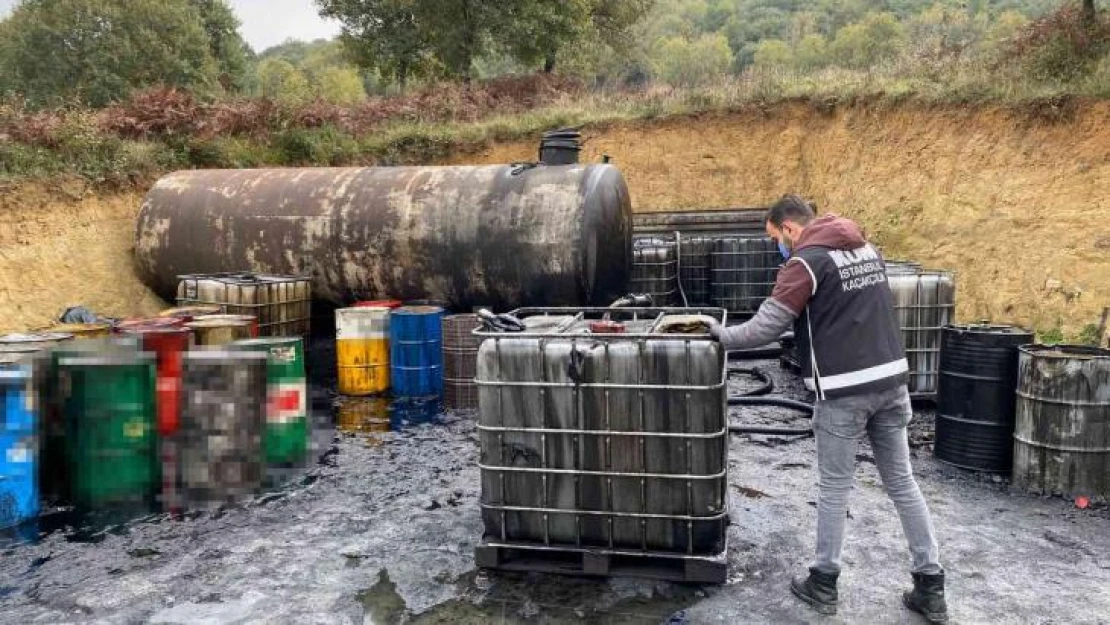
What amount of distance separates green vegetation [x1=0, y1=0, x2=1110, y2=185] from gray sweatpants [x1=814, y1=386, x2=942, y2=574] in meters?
10.2

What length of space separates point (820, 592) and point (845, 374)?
1.15m

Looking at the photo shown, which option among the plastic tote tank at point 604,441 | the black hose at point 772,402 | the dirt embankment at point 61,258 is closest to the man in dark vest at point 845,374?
the plastic tote tank at point 604,441

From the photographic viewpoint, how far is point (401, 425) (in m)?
7.35

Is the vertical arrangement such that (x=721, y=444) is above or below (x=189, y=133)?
below

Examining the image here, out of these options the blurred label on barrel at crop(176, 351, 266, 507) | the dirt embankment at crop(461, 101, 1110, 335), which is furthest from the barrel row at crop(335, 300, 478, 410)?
the dirt embankment at crop(461, 101, 1110, 335)

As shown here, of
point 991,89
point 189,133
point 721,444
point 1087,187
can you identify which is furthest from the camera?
point 189,133

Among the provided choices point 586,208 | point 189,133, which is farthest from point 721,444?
point 189,133

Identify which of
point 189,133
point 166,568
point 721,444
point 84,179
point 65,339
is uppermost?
point 189,133

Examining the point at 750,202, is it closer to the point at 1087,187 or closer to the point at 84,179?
the point at 1087,187

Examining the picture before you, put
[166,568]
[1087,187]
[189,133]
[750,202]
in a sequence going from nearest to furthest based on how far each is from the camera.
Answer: [166,568], [1087,187], [189,133], [750,202]

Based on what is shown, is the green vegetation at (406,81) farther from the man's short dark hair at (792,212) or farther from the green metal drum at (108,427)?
the man's short dark hair at (792,212)

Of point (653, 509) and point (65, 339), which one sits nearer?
point (653, 509)

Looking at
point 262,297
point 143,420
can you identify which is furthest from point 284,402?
point 262,297

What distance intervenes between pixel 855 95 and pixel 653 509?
13.0m
